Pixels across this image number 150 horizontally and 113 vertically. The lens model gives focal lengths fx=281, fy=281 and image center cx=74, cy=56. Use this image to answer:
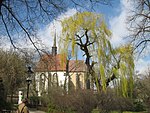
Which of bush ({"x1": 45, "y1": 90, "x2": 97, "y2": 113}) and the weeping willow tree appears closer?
bush ({"x1": 45, "y1": 90, "x2": 97, "y2": 113})

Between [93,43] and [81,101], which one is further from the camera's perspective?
[93,43]

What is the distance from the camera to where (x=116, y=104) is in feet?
71.5

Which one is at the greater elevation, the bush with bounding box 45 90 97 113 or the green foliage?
the green foliage

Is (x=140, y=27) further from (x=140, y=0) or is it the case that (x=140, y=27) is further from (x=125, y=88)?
(x=125, y=88)

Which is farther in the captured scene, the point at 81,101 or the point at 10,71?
the point at 10,71

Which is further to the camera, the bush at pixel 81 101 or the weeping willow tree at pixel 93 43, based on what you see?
the weeping willow tree at pixel 93 43

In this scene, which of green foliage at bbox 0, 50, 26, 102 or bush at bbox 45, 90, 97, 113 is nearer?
bush at bbox 45, 90, 97, 113

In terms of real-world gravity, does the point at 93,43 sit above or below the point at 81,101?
above

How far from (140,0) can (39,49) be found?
1009cm

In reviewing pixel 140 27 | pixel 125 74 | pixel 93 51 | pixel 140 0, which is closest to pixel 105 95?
pixel 140 27

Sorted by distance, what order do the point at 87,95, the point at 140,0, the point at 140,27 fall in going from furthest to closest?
the point at 87,95
the point at 140,27
the point at 140,0

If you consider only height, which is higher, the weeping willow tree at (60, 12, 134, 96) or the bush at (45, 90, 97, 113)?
the weeping willow tree at (60, 12, 134, 96)

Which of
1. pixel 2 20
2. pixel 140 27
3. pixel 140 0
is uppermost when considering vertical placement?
pixel 140 0

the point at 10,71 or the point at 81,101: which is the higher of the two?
the point at 10,71
